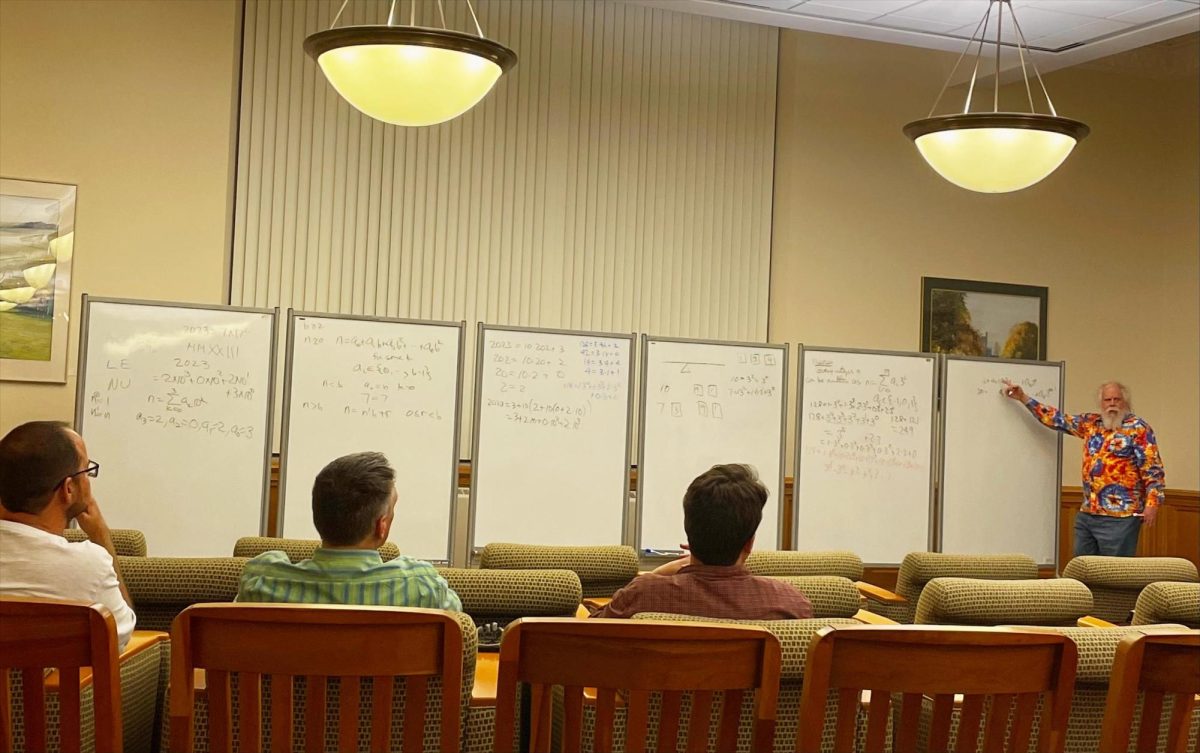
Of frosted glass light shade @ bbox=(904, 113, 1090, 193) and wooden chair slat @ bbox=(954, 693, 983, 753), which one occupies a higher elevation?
frosted glass light shade @ bbox=(904, 113, 1090, 193)

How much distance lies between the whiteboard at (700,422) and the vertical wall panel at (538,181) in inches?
57.1

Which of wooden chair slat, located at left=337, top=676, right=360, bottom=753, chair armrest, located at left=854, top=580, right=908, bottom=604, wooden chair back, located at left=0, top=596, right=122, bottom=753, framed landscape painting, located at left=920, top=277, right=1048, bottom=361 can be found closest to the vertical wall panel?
framed landscape painting, located at left=920, top=277, right=1048, bottom=361

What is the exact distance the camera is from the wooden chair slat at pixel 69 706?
1822 millimetres

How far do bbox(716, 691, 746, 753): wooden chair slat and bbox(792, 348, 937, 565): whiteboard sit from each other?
4.46 meters

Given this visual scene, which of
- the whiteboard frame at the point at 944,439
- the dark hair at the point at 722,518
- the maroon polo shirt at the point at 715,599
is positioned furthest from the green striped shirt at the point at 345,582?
the whiteboard frame at the point at 944,439

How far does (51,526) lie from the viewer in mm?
2844

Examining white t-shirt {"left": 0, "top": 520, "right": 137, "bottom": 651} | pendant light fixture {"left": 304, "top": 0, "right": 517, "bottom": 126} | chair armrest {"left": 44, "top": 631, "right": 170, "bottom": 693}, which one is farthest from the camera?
pendant light fixture {"left": 304, "top": 0, "right": 517, "bottom": 126}

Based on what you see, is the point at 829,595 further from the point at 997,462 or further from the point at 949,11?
the point at 949,11

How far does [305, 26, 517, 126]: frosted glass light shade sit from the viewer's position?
4.06 m

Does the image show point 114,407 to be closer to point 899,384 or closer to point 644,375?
point 644,375

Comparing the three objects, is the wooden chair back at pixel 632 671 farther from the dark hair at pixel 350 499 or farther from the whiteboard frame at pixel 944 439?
the whiteboard frame at pixel 944 439

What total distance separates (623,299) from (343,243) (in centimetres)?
178

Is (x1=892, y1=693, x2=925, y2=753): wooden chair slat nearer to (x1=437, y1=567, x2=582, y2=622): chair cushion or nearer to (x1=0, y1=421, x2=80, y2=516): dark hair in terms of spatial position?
(x1=437, y1=567, x2=582, y2=622): chair cushion

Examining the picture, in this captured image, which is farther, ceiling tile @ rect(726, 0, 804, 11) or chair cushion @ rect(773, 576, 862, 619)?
ceiling tile @ rect(726, 0, 804, 11)
